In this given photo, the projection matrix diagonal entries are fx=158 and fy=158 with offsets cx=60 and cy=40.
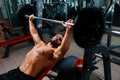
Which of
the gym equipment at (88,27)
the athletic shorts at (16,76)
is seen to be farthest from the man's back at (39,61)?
the gym equipment at (88,27)

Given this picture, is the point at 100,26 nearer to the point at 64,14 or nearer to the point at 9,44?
the point at 9,44

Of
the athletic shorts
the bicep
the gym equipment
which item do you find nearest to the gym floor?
the bicep

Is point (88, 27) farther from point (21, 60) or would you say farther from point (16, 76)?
point (21, 60)

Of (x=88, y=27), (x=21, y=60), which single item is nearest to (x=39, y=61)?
(x=88, y=27)

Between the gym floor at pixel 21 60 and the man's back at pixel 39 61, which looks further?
the gym floor at pixel 21 60

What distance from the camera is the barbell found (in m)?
1.25

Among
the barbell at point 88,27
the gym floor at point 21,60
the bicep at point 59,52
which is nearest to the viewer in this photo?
the barbell at point 88,27

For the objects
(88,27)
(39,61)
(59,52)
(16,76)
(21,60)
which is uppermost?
(88,27)

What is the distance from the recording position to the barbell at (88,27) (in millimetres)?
1251

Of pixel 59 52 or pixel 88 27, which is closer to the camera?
pixel 88 27

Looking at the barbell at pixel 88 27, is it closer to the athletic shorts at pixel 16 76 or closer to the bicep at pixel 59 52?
the bicep at pixel 59 52

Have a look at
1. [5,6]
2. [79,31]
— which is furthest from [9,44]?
[79,31]

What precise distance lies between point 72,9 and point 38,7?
104 inches

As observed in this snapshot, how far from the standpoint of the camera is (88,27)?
129cm
